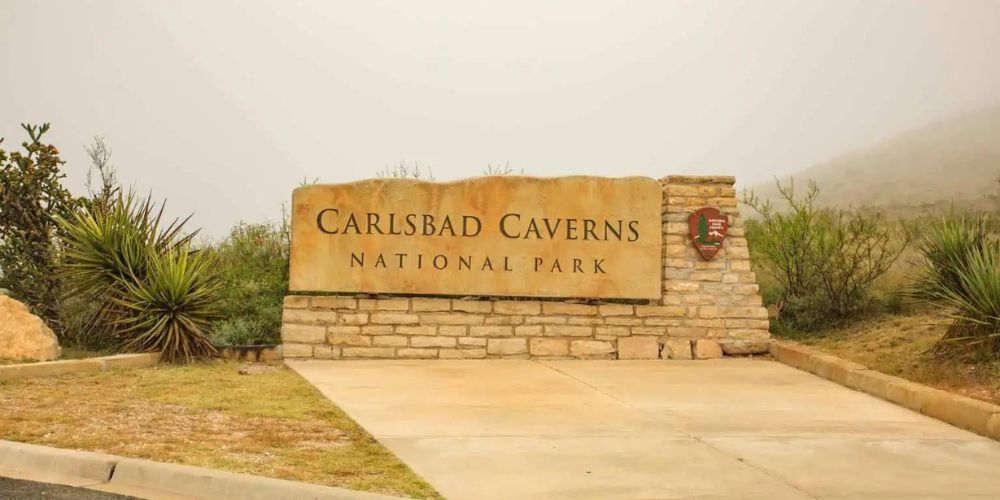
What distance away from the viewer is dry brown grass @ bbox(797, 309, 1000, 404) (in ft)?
33.0

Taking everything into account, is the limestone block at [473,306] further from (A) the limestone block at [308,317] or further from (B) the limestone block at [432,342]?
(A) the limestone block at [308,317]

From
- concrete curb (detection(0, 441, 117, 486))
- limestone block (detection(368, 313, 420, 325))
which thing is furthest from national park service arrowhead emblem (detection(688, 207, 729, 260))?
concrete curb (detection(0, 441, 117, 486))

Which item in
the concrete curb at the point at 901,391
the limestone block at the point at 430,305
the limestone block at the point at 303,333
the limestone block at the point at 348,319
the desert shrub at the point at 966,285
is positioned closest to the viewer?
the concrete curb at the point at 901,391

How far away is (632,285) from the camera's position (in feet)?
44.1

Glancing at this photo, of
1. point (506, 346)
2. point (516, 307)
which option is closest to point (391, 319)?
point (506, 346)

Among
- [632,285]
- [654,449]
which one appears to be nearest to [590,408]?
[654,449]

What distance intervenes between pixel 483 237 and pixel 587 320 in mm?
1750

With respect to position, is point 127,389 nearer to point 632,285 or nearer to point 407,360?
point 407,360

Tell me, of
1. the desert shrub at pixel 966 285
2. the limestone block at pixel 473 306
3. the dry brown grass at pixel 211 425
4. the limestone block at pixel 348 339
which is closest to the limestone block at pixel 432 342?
the limestone block at pixel 473 306

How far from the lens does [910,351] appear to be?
12.0 metres

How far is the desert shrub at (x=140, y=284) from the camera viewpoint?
1252 cm

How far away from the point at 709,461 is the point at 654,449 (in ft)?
1.68

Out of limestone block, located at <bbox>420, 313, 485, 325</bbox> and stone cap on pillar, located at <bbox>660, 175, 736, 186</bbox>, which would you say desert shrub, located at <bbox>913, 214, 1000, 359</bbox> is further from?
limestone block, located at <bbox>420, 313, 485, 325</bbox>

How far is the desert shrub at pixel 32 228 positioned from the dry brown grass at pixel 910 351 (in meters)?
10.7
